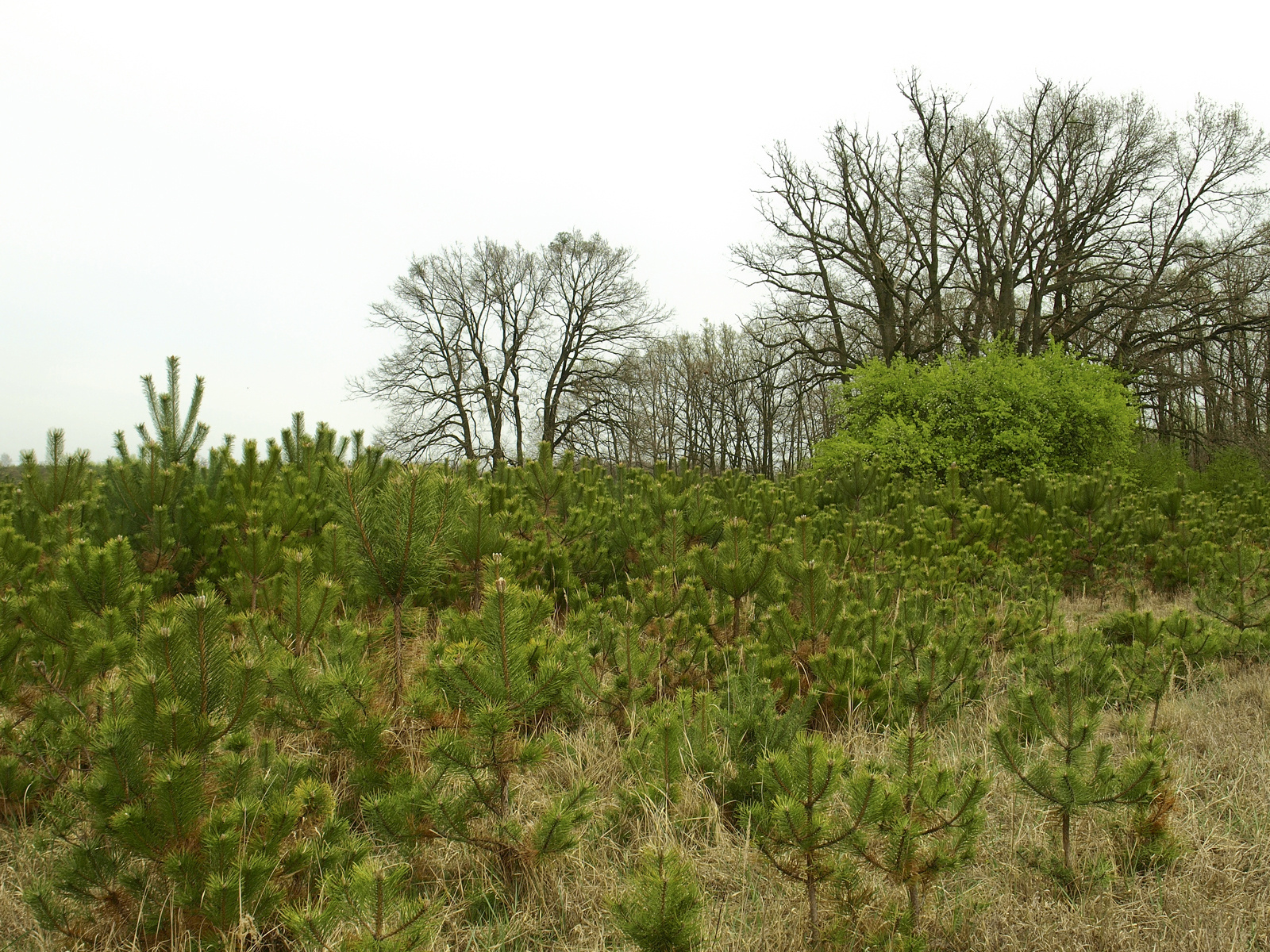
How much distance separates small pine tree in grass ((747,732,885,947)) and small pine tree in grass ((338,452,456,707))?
1683 mm

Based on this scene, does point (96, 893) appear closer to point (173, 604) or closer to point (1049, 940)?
point (173, 604)

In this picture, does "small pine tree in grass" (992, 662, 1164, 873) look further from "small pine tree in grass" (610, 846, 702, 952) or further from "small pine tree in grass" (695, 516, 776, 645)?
"small pine tree in grass" (695, 516, 776, 645)

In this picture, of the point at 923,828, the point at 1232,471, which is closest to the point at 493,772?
the point at 923,828

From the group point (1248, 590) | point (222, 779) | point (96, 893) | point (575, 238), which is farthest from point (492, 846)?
point (575, 238)

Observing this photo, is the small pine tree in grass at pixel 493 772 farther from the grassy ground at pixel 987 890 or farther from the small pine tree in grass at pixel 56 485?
the small pine tree in grass at pixel 56 485

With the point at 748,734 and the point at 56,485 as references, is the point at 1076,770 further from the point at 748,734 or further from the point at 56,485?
the point at 56,485

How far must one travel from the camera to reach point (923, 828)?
1.85 metres

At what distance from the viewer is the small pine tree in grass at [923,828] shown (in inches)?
71.5

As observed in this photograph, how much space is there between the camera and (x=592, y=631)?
12.8 ft

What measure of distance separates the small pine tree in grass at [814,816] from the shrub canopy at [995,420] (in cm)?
967

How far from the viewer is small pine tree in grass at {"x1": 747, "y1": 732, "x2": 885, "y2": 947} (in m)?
1.80

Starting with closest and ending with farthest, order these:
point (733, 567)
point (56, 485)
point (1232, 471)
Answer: point (733, 567), point (56, 485), point (1232, 471)

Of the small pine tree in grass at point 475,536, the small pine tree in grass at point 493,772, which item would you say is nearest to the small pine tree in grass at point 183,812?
the small pine tree in grass at point 493,772

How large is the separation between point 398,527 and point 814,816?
1915 mm
